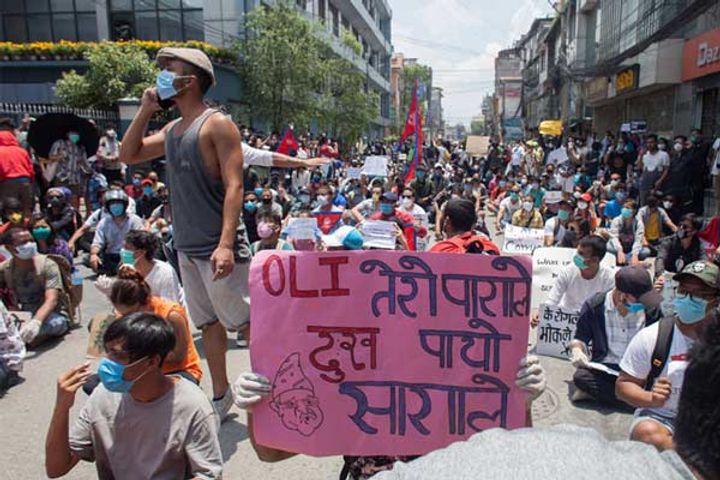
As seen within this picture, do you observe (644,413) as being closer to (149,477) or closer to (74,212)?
(149,477)

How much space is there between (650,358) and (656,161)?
12.3 m

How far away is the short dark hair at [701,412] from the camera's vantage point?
972mm

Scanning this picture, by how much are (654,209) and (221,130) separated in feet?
27.1

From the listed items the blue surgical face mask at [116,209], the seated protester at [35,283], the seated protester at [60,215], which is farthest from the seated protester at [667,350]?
the seated protester at [60,215]

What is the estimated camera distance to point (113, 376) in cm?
259

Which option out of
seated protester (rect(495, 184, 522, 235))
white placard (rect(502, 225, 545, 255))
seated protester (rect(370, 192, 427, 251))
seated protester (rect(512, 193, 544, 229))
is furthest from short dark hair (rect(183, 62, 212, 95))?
seated protester (rect(495, 184, 522, 235))

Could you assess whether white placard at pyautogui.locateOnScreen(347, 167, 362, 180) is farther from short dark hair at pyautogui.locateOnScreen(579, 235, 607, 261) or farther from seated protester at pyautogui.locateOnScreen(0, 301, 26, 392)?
seated protester at pyautogui.locateOnScreen(0, 301, 26, 392)

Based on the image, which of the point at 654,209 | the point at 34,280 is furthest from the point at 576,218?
the point at 34,280

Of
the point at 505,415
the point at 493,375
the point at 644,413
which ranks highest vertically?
the point at 493,375

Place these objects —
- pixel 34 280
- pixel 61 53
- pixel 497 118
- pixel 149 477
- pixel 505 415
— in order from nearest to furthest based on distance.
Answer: pixel 505 415, pixel 149 477, pixel 34 280, pixel 61 53, pixel 497 118

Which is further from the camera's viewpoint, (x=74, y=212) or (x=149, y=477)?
(x=74, y=212)

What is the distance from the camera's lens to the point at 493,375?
2266mm

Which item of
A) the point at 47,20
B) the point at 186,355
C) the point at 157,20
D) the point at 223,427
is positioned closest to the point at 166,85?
the point at 186,355

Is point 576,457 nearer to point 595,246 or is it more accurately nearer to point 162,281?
point 162,281
